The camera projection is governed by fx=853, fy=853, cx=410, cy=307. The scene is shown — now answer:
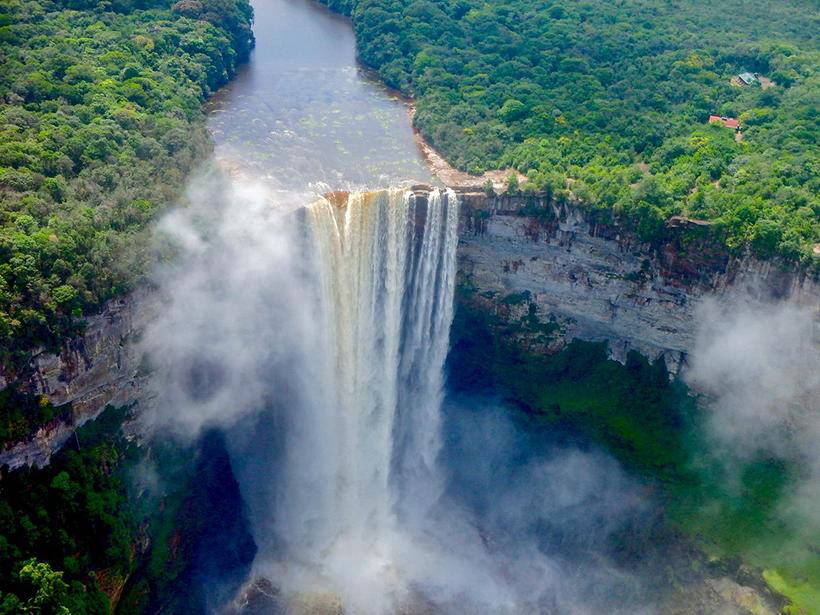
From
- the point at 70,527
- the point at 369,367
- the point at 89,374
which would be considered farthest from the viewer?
the point at 369,367

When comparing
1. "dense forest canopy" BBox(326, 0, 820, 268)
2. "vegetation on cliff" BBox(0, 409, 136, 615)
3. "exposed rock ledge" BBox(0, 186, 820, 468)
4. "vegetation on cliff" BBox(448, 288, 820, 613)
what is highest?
"dense forest canopy" BBox(326, 0, 820, 268)

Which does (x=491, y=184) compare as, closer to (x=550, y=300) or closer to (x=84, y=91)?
(x=550, y=300)

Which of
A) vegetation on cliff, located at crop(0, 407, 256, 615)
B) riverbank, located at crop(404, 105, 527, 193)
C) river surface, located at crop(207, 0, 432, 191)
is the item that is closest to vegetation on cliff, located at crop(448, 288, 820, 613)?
riverbank, located at crop(404, 105, 527, 193)

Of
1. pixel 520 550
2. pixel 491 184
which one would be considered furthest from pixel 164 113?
pixel 520 550

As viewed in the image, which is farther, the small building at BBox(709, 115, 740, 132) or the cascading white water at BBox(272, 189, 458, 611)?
the small building at BBox(709, 115, 740, 132)

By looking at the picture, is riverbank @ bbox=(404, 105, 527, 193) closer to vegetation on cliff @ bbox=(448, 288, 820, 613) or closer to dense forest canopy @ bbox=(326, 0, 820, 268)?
dense forest canopy @ bbox=(326, 0, 820, 268)

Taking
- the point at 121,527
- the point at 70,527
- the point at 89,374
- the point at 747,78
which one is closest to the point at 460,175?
the point at 89,374

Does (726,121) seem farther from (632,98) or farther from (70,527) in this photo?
(70,527)

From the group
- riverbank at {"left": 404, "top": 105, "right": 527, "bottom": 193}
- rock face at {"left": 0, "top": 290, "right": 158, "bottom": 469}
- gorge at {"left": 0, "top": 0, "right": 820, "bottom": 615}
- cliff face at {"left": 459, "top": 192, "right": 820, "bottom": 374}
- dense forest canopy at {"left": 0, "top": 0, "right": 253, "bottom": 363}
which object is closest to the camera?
rock face at {"left": 0, "top": 290, "right": 158, "bottom": 469}
